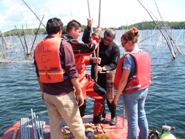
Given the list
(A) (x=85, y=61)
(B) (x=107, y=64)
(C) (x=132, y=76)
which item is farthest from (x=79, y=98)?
(B) (x=107, y=64)

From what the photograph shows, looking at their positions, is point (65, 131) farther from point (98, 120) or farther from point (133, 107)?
point (133, 107)

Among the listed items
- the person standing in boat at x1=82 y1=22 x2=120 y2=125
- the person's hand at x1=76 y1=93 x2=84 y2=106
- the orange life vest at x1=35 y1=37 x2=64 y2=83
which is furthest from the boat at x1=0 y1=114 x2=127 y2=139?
the orange life vest at x1=35 y1=37 x2=64 y2=83

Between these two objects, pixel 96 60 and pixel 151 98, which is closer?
pixel 96 60

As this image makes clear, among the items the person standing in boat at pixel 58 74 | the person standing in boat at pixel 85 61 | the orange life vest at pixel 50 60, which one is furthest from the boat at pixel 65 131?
the orange life vest at pixel 50 60

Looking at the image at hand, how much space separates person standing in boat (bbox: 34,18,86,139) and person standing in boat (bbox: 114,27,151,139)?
2.94ft

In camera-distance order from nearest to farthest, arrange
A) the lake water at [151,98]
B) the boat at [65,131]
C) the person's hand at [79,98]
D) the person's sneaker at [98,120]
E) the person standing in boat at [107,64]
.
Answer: the person's hand at [79,98] → the boat at [65,131] → the person standing in boat at [107,64] → the person's sneaker at [98,120] → the lake water at [151,98]

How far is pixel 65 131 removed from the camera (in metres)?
7.33

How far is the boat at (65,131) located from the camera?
23.5ft

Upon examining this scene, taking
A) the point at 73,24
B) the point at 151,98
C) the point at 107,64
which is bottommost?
the point at 151,98

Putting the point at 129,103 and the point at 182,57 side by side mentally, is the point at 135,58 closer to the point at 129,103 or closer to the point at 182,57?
the point at 129,103

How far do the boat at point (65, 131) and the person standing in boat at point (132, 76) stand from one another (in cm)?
120

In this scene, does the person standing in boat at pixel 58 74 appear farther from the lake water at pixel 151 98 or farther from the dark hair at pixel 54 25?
the lake water at pixel 151 98

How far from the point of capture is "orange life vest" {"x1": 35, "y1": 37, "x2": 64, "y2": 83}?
17.6ft

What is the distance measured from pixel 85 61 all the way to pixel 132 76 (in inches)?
65.6
